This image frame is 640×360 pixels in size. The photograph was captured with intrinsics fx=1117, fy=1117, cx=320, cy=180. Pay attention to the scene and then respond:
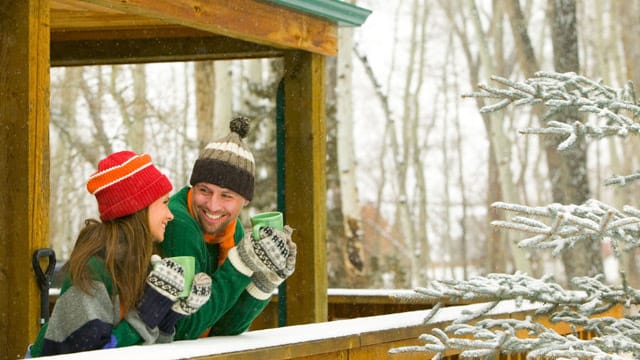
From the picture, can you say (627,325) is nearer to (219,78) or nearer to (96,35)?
(96,35)

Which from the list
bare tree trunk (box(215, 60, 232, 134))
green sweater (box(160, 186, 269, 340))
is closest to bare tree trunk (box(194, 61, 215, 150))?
bare tree trunk (box(215, 60, 232, 134))

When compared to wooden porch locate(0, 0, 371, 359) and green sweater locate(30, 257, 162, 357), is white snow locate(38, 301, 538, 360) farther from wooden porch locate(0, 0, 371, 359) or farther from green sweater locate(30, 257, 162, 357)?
wooden porch locate(0, 0, 371, 359)

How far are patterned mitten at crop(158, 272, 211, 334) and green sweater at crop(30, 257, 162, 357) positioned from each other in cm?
11

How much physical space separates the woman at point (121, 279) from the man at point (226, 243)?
21cm

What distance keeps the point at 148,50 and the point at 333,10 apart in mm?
1270

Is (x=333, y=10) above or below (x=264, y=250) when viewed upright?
above

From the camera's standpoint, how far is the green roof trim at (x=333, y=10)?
18.5ft

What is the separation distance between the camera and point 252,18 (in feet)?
17.8

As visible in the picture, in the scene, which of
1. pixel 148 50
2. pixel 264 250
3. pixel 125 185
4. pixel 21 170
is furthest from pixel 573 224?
pixel 148 50

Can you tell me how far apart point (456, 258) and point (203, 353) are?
1092 inches

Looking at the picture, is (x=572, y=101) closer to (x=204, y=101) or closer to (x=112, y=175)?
(x=112, y=175)

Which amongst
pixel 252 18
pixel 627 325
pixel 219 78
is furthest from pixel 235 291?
pixel 219 78

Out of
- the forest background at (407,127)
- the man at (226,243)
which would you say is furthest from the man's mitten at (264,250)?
the forest background at (407,127)

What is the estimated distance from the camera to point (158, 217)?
12.7 feet
